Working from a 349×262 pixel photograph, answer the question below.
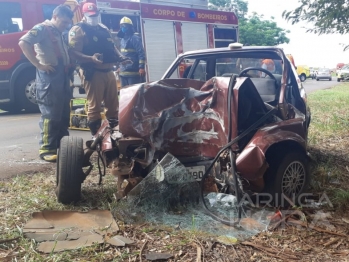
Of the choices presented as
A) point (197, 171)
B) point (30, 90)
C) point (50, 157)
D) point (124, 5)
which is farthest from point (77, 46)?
point (124, 5)

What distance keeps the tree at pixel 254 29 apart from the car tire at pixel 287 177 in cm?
2917

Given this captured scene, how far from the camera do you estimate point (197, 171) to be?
3371 mm

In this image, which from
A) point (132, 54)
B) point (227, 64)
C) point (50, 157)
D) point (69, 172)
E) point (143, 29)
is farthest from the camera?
point (143, 29)

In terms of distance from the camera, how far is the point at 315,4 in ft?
21.1

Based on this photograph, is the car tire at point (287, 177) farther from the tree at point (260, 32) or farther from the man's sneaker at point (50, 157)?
the tree at point (260, 32)

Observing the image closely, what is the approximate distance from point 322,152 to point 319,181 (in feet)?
4.40

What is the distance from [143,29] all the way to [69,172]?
9.19 m

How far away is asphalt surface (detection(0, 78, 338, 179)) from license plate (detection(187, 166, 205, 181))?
2.13 m

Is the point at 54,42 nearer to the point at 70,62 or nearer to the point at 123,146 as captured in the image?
the point at 70,62

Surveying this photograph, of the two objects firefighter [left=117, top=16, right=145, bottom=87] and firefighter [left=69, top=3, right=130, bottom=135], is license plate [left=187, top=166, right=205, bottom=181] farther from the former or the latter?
firefighter [left=117, top=16, right=145, bottom=87]

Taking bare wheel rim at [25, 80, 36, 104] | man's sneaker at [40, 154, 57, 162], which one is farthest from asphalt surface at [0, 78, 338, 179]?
bare wheel rim at [25, 80, 36, 104]

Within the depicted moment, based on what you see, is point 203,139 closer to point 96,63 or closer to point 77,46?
point 96,63

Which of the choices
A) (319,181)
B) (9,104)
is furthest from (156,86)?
(9,104)

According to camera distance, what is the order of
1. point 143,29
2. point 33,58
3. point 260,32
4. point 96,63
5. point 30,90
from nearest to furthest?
point 33,58
point 96,63
point 30,90
point 143,29
point 260,32
